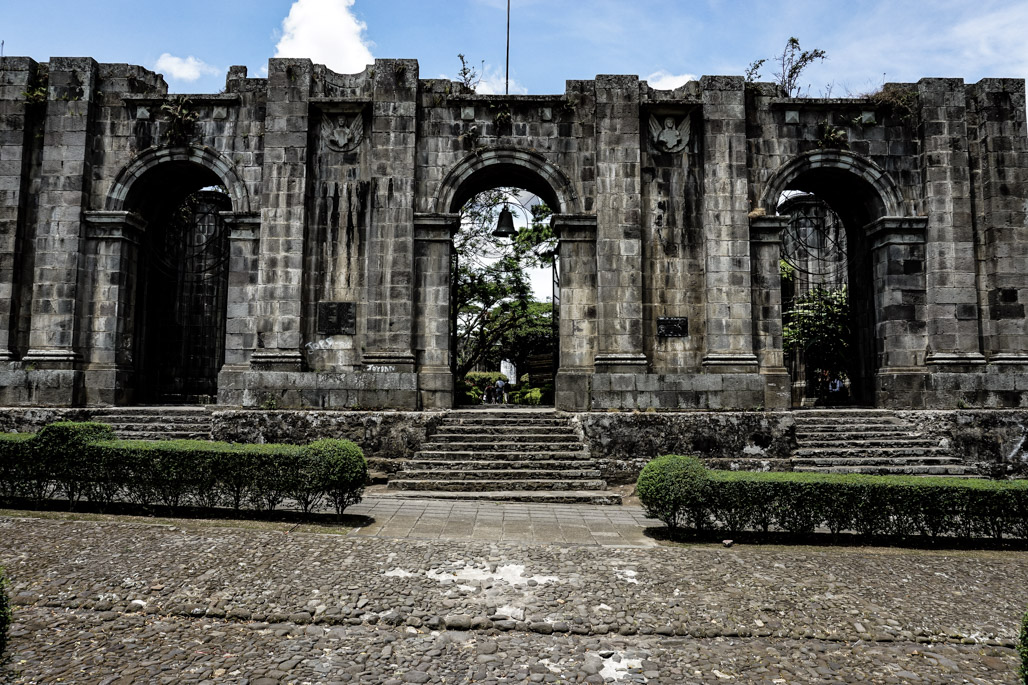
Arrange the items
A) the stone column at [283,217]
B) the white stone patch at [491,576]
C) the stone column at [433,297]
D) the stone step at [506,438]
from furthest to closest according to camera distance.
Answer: the stone column at [433,297] → the stone column at [283,217] → the stone step at [506,438] → the white stone patch at [491,576]

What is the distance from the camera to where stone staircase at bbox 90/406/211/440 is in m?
12.3

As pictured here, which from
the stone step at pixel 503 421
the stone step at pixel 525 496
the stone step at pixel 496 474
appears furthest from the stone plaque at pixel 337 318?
the stone step at pixel 525 496

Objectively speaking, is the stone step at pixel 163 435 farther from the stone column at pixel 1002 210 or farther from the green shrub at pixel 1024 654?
the stone column at pixel 1002 210

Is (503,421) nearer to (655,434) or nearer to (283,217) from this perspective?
(655,434)

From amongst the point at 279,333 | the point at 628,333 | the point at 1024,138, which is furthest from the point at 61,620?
the point at 1024,138

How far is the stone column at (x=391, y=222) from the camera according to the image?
43.0 feet

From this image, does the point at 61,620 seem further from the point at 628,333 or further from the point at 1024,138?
the point at 1024,138

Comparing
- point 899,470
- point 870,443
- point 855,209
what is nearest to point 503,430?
point 870,443

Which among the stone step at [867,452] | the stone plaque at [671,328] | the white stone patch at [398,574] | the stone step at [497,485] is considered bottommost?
the white stone patch at [398,574]

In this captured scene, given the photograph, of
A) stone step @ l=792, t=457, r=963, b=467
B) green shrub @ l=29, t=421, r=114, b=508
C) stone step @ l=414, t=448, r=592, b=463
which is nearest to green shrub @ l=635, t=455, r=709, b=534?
stone step @ l=414, t=448, r=592, b=463

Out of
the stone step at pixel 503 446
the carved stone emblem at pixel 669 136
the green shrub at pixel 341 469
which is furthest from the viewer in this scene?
the carved stone emblem at pixel 669 136

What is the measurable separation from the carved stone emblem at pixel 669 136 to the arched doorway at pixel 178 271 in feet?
31.3

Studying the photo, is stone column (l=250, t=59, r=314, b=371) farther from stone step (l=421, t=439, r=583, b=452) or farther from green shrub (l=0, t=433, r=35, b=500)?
green shrub (l=0, t=433, r=35, b=500)

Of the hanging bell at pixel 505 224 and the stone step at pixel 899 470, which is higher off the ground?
the hanging bell at pixel 505 224
